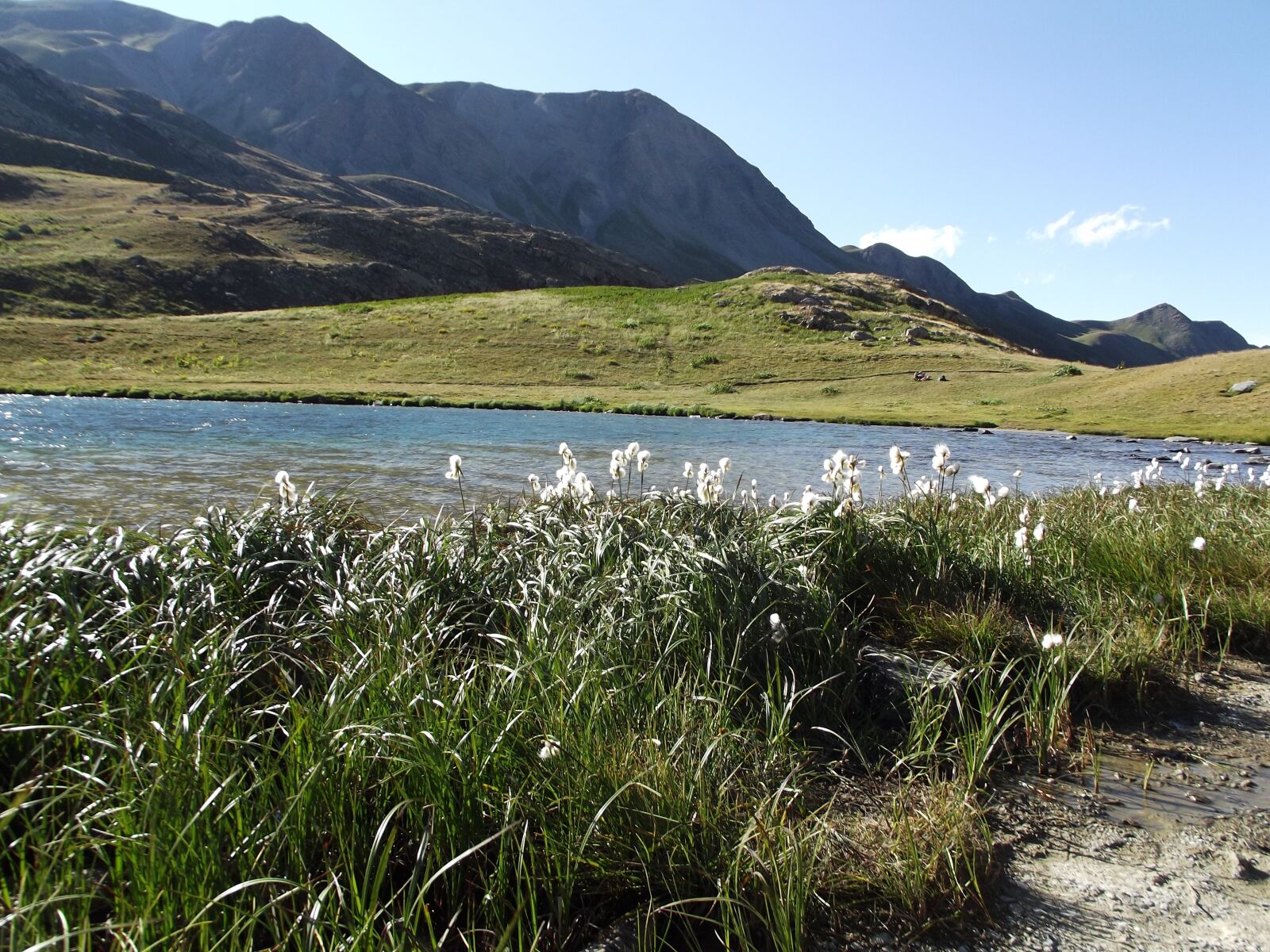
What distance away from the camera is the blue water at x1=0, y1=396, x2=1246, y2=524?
45.5ft

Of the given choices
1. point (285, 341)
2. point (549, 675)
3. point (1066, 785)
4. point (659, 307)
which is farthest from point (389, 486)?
point (659, 307)

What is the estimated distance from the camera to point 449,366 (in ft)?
190

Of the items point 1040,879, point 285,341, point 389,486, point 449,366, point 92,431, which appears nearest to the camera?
point 1040,879

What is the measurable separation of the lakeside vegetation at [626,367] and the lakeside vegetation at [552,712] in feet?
103

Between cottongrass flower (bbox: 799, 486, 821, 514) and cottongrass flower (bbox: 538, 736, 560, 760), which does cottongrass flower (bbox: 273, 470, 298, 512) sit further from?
cottongrass flower (bbox: 538, 736, 560, 760)

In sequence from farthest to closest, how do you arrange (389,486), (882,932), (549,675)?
(389,486)
(549,675)
(882,932)

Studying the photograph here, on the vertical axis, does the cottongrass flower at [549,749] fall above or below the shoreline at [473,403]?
above

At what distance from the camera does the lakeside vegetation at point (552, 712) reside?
274cm

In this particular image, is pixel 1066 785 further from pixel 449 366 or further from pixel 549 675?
pixel 449 366

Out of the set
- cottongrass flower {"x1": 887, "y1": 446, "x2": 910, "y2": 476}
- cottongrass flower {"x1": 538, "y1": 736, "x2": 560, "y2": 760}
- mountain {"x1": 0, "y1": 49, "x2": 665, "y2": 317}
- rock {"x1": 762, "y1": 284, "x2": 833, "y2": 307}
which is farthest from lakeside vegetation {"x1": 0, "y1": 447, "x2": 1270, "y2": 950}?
mountain {"x1": 0, "y1": 49, "x2": 665, "y2": 317}

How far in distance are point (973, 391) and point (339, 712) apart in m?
51.6

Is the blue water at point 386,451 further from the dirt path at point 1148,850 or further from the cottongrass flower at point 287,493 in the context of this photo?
the dirt path at point 1148,850

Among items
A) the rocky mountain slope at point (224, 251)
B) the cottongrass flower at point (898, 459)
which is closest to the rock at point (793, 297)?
the rocky mountain slope at point (224, 251)

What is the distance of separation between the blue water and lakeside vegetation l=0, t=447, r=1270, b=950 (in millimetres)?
3542
